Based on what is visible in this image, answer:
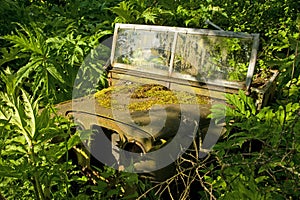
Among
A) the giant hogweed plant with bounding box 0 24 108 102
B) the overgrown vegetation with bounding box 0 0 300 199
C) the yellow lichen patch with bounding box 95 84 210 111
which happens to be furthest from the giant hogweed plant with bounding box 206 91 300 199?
the giant hogweed plant with bounding box 0 24 108 102

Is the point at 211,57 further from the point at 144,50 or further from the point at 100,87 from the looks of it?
the point at 100,87

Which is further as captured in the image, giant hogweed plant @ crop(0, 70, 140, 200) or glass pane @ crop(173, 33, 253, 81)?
glass pane @ crop(173, 33, 253, 81)

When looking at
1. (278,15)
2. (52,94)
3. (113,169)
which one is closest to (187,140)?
(113,169)

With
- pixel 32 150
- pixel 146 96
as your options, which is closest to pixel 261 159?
pixel 32 150

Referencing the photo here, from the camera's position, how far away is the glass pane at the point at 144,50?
4.18m

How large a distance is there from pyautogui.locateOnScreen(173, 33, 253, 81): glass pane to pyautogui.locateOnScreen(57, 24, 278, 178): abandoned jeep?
0.03 feet

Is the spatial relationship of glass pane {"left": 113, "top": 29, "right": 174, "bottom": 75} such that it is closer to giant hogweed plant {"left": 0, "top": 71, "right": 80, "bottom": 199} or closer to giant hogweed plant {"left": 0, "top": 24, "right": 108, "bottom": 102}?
giant hogweed plant {"left": 0, "top": 24, "right": 108, "bottom": 102}

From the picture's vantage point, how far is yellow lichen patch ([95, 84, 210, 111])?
139 inches

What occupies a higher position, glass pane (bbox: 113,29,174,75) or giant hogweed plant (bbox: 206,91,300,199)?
glass pane (bbox: 113,29,174,75)

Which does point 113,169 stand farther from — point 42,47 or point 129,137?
point 42,47

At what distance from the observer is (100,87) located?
4891mm

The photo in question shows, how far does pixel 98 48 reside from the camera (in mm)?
5152

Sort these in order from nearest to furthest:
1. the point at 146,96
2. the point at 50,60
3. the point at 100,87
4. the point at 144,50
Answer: the point at 146,96
the point at 144,50
the point at 50,60
the point at 100,87

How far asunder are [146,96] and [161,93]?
0.20 meters
